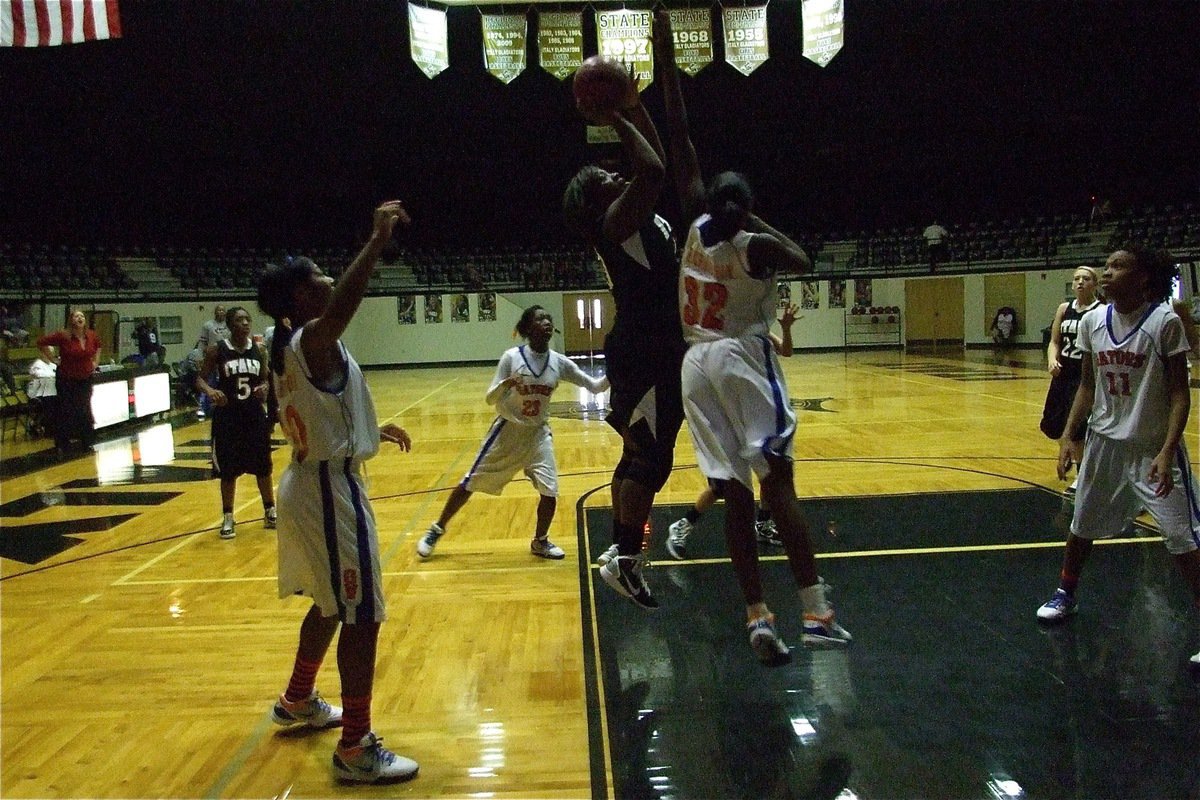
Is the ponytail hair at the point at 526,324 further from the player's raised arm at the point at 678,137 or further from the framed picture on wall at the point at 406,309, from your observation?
the framed picture on wall at the point at 406,309

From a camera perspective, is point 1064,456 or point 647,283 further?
point 1064,456

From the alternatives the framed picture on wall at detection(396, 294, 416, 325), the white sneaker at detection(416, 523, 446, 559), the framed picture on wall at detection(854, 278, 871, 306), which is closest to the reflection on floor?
the white sneaker at detection(416, 523, 446, 559)

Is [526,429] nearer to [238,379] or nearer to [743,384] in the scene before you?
[238,379]

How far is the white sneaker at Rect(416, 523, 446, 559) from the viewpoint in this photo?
4.98 metres

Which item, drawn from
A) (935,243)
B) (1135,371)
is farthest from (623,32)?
(935,243)

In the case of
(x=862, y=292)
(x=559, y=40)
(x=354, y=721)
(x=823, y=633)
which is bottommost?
(x=354, y=721)

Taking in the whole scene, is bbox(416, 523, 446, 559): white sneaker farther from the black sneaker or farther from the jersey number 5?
the jersey number 5

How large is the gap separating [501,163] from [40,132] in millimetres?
11022

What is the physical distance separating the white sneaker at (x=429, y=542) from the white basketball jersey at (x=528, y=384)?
759 millimetres

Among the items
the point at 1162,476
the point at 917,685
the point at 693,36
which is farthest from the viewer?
the point at 693,36

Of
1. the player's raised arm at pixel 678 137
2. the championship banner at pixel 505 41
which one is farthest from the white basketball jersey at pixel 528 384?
the championship banner at pixel 505 41

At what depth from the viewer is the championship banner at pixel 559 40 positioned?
1260 cm

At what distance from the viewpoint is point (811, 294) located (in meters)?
25.0

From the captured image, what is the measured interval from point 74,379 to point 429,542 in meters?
7.12
